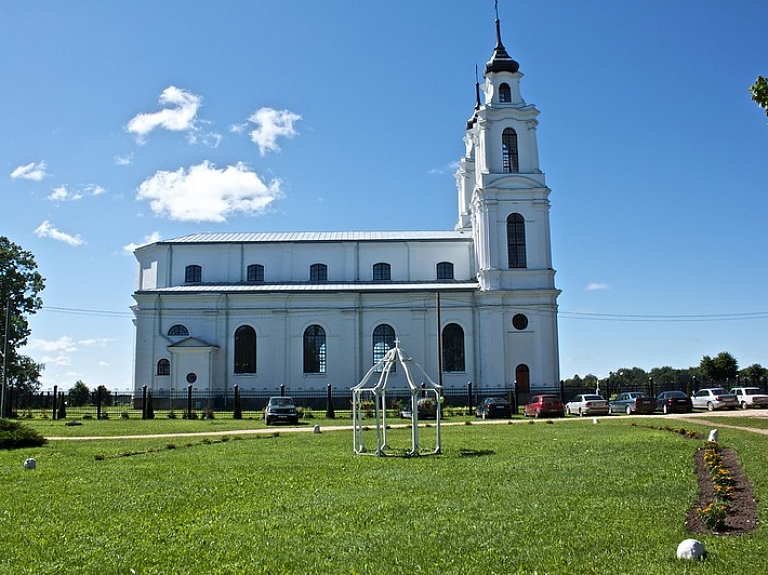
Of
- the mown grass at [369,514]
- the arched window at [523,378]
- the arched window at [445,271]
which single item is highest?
the arched window at [445,271]

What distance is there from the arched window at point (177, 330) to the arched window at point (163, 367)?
1943mm

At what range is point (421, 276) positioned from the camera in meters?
53.8

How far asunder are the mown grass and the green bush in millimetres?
5129

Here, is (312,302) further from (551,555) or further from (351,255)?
(551,555)

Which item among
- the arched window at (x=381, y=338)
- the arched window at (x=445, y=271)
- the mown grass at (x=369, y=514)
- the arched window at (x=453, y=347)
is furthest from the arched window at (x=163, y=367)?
the mown grass at (x=369, y=514)

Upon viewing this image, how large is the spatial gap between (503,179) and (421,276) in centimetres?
945

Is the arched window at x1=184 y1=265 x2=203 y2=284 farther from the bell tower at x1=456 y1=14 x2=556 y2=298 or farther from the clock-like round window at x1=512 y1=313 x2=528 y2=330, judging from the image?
the clock-like round window at x1=512 y1=313 x2=528 y2=330

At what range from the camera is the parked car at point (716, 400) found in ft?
133

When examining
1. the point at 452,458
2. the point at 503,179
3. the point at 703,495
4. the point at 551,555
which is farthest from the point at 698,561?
the point at 503,179

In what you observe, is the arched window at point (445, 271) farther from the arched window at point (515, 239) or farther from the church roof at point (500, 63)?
the church roof at point (500, 63)

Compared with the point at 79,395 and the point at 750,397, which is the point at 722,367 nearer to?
the point at 750,397

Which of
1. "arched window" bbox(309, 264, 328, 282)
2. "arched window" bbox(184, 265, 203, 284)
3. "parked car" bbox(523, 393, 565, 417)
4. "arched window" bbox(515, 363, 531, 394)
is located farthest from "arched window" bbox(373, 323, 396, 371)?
"arched window" bbox(184, 265, 203, 284)

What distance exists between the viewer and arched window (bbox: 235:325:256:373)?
164 ft

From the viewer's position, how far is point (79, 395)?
69.8 meters
